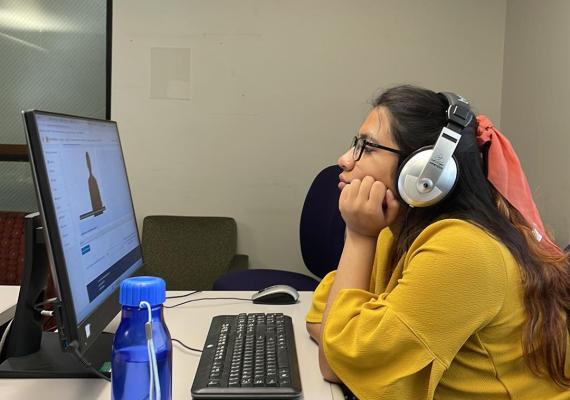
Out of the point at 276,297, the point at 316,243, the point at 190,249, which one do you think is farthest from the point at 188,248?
the point at 276,297

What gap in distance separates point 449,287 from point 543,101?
72.3 inches

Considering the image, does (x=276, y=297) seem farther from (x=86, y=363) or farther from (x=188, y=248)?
(x=188, y=248)

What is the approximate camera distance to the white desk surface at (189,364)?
89 cm

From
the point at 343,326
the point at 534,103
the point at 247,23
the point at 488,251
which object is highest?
the point at 247,23

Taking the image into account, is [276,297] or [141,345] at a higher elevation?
[141,345]

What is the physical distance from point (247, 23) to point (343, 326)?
7.70 ft

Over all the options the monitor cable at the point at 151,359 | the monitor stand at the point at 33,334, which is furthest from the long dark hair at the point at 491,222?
the monitor stand at the point at 33,334

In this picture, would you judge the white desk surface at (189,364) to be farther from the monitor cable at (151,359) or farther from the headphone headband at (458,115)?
the headphone headband at (458,115)

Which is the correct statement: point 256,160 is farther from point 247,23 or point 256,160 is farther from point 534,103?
point 534,103

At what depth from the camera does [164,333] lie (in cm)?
75

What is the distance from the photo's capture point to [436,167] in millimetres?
931

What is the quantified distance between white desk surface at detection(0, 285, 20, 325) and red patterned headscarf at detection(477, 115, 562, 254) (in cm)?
114

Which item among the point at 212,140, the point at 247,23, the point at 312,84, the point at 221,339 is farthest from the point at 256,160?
the point at 221,339

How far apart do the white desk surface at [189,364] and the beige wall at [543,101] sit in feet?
4.34
